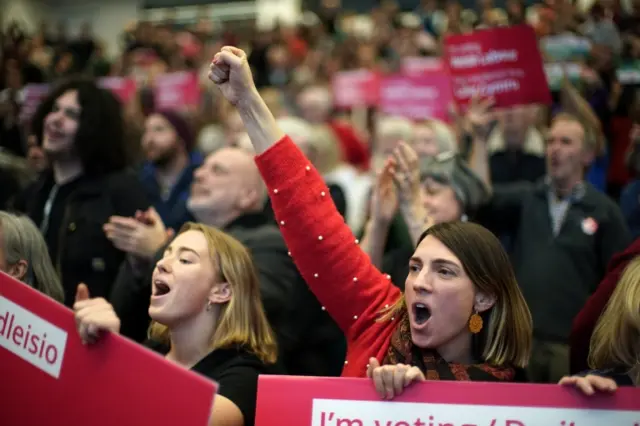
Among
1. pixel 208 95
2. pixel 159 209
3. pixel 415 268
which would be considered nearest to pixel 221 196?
pixel 159 209

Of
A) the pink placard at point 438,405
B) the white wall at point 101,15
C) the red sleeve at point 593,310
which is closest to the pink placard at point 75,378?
the pink placard at point 438,405

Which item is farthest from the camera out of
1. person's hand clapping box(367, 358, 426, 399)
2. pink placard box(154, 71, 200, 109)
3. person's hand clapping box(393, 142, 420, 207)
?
pink placard box(154, 71, 200, 109)

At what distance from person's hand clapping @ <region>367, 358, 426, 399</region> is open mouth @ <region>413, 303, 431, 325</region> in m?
0.35

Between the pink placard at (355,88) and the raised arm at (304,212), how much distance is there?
6.00 meters

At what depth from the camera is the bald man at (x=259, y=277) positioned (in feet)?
11.2

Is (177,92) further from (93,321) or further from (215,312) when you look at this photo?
(93,321)

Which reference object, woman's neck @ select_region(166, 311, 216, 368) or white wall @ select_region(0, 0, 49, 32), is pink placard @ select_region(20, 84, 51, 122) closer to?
woman's neck @ select_region(166, 311, 216, 368)

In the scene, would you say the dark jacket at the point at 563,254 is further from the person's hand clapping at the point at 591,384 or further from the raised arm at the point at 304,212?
the person's hand clapping at the point at 591,384

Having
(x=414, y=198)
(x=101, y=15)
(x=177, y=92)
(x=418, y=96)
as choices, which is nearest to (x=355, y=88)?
(x=177, y=92)

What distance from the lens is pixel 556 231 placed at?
13.2 ft

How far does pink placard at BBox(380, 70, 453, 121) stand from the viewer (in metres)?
6.32

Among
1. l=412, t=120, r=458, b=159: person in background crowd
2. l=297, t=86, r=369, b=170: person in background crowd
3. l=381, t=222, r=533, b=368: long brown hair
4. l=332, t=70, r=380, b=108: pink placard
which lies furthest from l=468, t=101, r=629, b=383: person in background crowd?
l=332, t=70, r=380, b=108: pink placard

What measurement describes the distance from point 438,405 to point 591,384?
346mm

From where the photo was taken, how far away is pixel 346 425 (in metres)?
2.09
